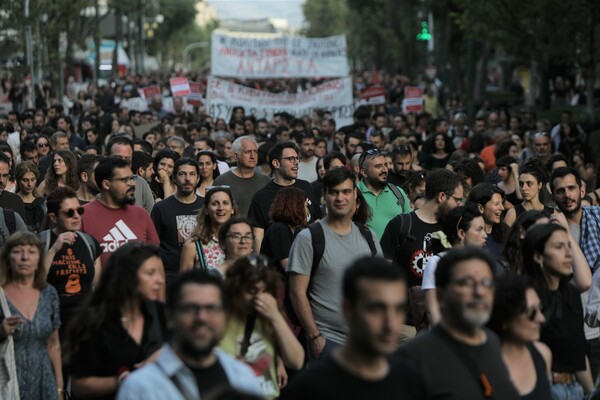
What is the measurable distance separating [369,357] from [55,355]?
320cm

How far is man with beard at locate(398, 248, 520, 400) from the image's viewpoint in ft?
16.7

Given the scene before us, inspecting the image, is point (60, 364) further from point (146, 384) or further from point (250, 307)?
point (146, 384)

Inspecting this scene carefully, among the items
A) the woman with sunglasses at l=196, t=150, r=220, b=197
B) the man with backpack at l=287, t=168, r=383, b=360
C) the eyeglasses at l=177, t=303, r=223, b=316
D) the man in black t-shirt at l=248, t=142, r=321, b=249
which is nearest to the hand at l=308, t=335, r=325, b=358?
the man with backpack at l=287, t=168, r=383, b=360

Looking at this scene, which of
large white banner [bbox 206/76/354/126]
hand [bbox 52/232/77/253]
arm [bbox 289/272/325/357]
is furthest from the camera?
large white banner [bbox 206/76/354/126]

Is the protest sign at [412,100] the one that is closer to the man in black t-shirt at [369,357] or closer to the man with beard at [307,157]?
the man with beard at [307,157]

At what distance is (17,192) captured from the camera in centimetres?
1204

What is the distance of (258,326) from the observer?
6.13 meters

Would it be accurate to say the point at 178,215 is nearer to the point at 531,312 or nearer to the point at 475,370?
the point at 531,312

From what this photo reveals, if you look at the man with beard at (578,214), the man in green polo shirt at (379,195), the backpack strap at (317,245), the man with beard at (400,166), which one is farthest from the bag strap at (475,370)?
the man with beard at (400,166)

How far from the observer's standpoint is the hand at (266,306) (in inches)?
239

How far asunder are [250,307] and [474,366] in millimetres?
1314

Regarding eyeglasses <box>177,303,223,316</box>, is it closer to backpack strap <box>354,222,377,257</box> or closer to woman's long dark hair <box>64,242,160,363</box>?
woman's long dark hair <box>64,242,160,363</box>

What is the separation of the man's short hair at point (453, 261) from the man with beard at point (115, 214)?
383 centimetres

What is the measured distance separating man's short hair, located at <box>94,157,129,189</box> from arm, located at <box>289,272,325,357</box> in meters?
1.85
